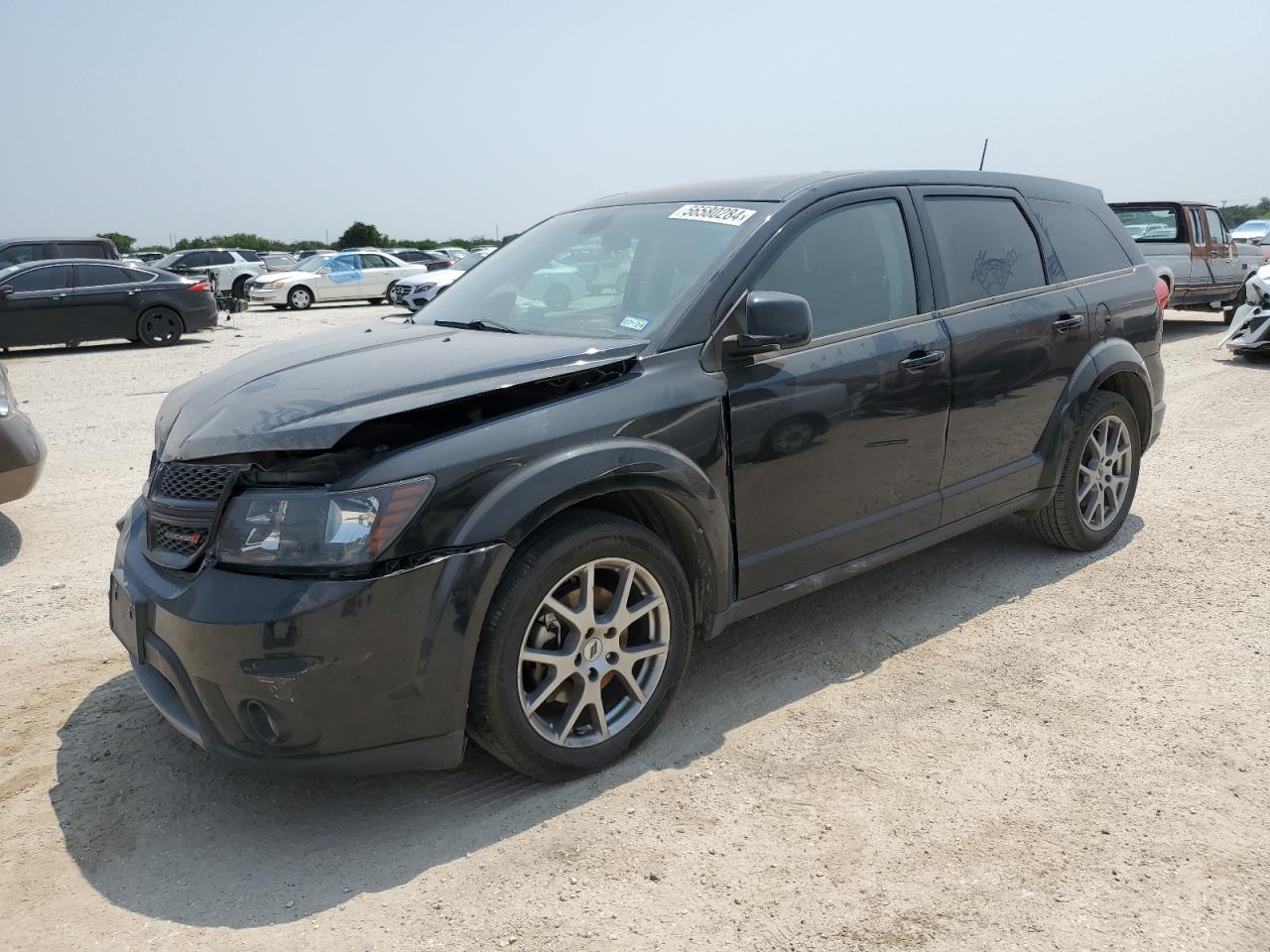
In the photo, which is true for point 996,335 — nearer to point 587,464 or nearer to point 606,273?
point 606,273

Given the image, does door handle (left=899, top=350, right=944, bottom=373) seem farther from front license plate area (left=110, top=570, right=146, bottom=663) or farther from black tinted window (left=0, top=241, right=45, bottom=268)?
black tinted window (left=0, top=241, right=45, bottom=268)

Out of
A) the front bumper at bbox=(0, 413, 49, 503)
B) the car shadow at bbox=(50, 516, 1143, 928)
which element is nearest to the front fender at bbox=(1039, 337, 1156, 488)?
the car shadow at bbox=(50, 516, 1143, 928)

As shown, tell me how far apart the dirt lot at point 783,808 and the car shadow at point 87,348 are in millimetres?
Answer: 12679

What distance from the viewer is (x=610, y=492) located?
3197 mm

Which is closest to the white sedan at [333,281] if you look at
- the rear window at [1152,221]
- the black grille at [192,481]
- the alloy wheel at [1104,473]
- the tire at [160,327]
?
the tire at [160,327]

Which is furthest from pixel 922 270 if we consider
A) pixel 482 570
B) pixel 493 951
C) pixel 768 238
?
pixel 493 951

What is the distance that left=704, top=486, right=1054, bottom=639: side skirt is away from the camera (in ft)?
12.0

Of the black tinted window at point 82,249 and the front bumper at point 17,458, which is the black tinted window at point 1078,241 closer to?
the front bumper at point 17,458

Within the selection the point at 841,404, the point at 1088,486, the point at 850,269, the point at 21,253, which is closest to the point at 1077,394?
the point at 1088,486

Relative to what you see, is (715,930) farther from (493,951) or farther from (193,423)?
(193,423)

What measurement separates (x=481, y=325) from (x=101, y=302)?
567 inches

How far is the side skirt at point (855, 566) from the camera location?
364 centimetres

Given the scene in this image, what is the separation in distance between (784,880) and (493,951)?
77 centimetres

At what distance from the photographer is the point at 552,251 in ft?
14.0
